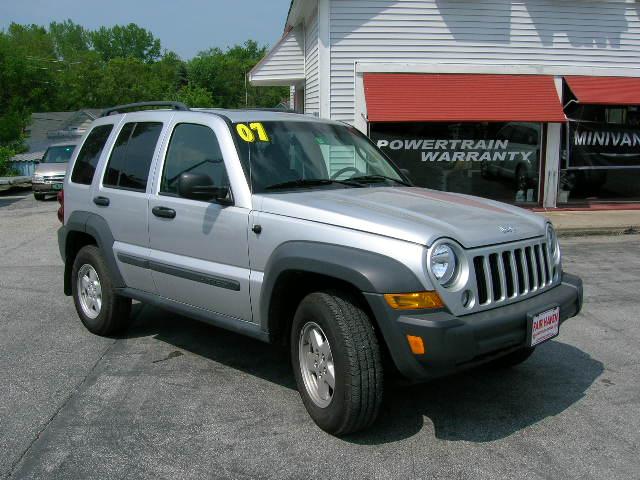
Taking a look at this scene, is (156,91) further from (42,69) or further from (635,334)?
(635,334)

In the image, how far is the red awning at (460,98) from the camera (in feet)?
41.0

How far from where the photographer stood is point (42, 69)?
62500 millimetres

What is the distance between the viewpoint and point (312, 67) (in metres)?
14.2

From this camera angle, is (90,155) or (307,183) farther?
(90,155)

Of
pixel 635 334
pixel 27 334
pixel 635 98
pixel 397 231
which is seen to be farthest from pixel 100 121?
pixel 635 98

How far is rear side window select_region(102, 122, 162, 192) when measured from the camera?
508 cm

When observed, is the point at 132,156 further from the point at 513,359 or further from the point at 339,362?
the point at 513,359

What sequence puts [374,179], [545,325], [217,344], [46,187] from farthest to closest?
[46,187]
[217,344]
[374,179]
[545,325]

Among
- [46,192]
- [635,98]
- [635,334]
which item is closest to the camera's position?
[635,334]

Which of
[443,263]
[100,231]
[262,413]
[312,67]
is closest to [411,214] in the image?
[443,263]

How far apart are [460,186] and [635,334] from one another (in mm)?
8399

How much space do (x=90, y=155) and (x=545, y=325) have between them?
13.5 feet

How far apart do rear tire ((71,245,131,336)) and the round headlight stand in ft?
10.1

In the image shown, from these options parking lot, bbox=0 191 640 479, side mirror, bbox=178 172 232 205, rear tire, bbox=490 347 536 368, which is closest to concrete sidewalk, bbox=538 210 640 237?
parking lot, bbox=0 191 640 479
